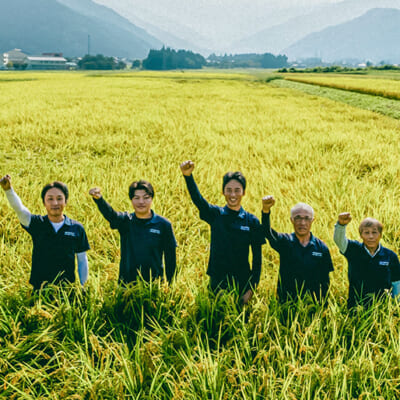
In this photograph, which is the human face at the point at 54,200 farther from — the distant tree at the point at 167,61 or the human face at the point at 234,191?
the distant tree at the point at 167,61

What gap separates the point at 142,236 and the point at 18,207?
491 mm

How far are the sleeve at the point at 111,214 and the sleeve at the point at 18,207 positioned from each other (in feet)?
0.93

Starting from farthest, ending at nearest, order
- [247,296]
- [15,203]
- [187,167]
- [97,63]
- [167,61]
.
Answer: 1. [167,61]
2. [97,63]
3. [247,296]
4. [187,167]
5. [15,203]

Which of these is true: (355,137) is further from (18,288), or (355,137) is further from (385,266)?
(18,288)

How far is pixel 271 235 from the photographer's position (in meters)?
1.27

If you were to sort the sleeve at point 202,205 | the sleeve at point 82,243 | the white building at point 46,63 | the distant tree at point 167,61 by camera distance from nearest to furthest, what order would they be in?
the sleeve at point 82,243, the sleeve at point 202,205, the distant tree at point 167,61, the white building at point 46,63

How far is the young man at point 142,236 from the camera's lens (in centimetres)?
125

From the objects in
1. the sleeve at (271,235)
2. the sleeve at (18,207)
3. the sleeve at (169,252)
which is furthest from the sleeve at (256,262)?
the sleeve at (18,207)

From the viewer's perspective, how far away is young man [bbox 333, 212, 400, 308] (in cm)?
120

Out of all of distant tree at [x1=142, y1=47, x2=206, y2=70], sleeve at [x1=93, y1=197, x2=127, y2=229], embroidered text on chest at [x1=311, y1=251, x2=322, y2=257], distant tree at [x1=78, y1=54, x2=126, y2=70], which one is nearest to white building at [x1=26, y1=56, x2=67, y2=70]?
distant tree at [x1=78, y1=54, x2=126, y2=70]

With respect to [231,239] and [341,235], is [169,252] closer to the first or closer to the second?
[231,239]

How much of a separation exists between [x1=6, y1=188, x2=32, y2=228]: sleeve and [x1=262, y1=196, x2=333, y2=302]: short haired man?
940mm

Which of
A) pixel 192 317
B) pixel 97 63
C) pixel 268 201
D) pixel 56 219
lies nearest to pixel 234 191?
pixel 268 201

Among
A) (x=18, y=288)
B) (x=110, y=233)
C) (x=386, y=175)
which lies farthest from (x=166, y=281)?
(x=386, y=175)
